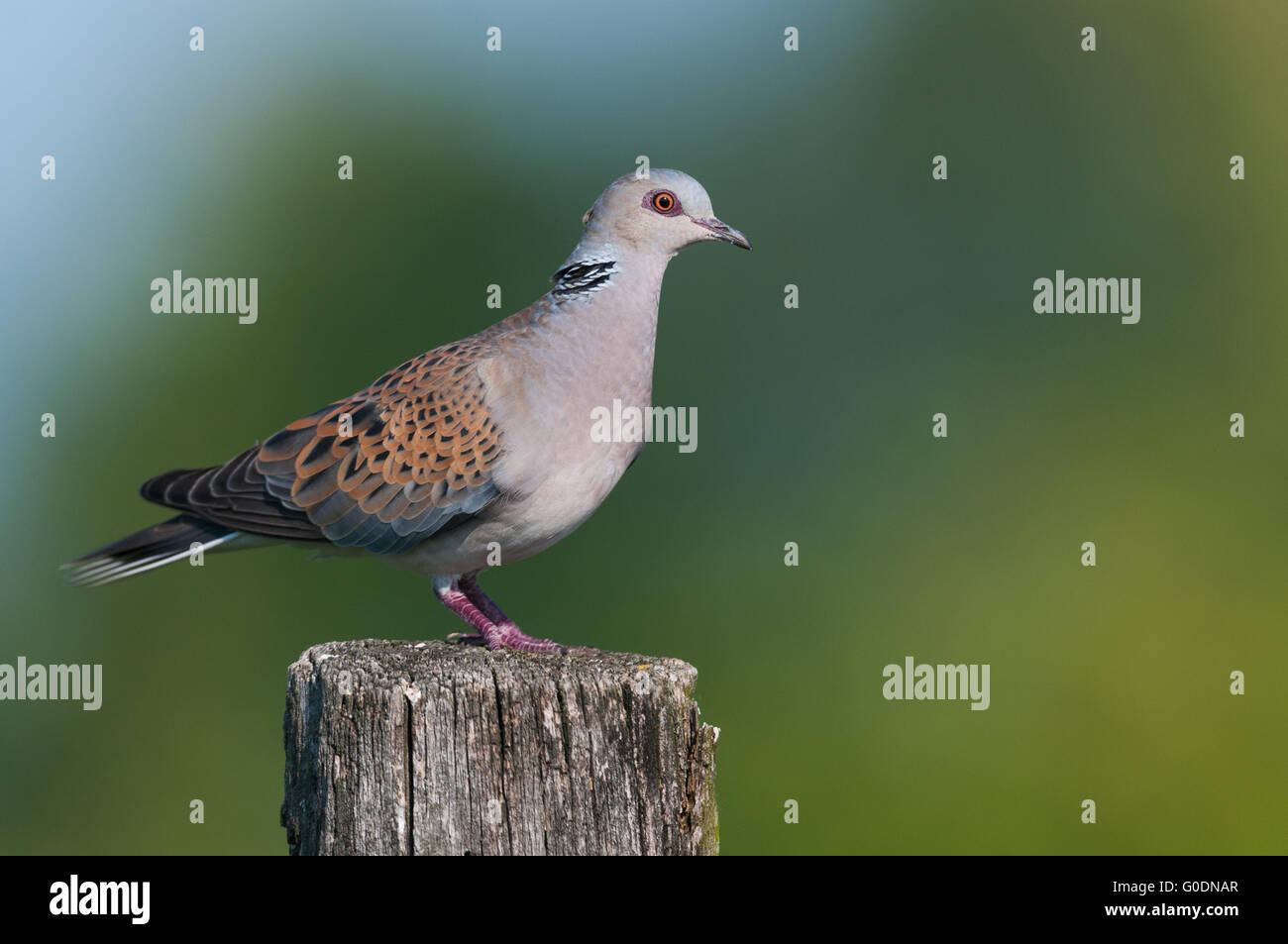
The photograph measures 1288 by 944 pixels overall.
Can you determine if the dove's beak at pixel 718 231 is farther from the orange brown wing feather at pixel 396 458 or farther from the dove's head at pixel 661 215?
the orange brown wing feather at pixel 396 458

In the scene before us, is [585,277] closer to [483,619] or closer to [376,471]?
[376,471]

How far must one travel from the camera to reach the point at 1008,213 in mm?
13492

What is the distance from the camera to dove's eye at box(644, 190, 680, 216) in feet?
18.4

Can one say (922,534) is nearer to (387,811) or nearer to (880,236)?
(880,236)

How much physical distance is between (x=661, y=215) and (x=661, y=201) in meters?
0.06

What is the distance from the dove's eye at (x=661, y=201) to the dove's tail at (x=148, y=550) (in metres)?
2.29

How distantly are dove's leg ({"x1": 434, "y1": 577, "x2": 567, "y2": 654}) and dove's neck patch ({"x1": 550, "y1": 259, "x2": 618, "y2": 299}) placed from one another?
133cm

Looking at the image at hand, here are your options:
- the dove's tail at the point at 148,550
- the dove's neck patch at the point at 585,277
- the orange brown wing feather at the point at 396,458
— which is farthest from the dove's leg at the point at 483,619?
the dove's neck patch at the point at 585,277

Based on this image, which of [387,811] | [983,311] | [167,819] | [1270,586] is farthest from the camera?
[983,311]

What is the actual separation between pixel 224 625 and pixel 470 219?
4.50 m

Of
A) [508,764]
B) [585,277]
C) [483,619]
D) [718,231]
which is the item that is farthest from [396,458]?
[508,764]

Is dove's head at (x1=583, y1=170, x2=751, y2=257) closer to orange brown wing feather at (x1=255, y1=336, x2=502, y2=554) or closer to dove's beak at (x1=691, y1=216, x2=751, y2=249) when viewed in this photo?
dove's beak at (x1=691, y1=216, x2=751, y2=249)

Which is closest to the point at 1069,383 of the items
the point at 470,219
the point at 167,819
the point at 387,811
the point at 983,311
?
the point at 983,311

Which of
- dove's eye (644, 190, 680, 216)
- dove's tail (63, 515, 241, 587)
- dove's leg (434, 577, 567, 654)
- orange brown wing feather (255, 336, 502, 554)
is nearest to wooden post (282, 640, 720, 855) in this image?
dove's leg (434, 577, 567, 654)
